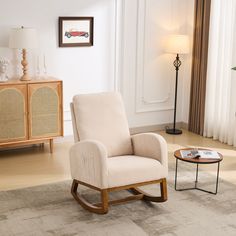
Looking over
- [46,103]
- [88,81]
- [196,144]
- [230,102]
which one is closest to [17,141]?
[46,103]

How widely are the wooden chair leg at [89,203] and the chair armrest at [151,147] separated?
1.90ft

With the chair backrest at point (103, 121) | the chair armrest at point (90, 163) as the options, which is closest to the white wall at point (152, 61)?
the chair backrest at point (103, 121)

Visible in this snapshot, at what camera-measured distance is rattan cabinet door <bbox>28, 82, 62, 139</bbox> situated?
18.1 feet

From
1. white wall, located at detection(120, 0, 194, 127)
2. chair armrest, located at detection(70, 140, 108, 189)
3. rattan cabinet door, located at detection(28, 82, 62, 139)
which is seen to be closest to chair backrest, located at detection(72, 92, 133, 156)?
chair armrest, located at detection(70, 140, 108, 189)

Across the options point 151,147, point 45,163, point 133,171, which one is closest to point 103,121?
point 151,147

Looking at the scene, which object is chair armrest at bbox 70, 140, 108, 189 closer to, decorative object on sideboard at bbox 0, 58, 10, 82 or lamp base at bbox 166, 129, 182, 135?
decorative object on sideboard at bbox 0, 58, 10, 82

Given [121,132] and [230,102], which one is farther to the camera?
[230,102]

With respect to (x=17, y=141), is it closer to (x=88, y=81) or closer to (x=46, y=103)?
(x=46, y=103)

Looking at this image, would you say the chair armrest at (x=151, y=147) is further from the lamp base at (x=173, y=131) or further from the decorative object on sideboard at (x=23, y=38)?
the lamp base at (x=173, y=131)

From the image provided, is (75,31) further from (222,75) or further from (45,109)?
(222,75)

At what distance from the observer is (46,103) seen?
18.3 feet

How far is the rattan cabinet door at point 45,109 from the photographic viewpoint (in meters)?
5.52

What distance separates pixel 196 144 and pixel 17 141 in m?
2.24

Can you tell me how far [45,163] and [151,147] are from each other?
1550 mm
